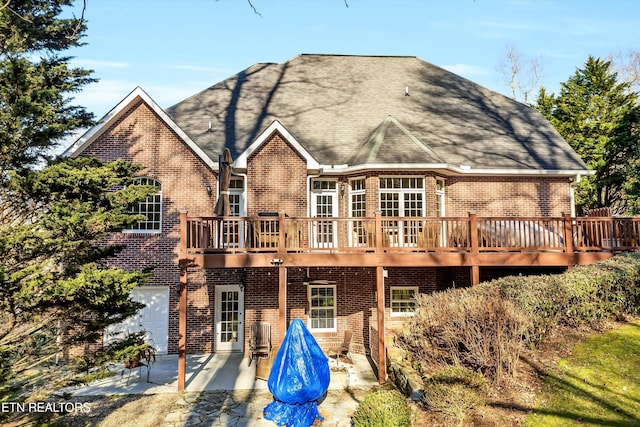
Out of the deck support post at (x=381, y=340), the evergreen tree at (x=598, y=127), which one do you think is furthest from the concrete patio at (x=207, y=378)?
the evergreen tree at (x=598, y=127)

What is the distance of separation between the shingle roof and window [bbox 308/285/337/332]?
473 centimetres

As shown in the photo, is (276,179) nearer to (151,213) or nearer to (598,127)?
(151,213)

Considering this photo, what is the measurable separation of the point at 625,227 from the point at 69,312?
15082 millimetres

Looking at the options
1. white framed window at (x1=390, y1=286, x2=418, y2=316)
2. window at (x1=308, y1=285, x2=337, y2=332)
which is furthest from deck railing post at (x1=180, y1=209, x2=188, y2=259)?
white framed window at (x1=390, y1=286, x2=418, y2=316)

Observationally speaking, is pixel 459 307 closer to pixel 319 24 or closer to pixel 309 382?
pixel 309 382

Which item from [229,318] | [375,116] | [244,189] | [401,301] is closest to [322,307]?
[401,301]

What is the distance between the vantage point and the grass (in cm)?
613

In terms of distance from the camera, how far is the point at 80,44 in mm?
15516

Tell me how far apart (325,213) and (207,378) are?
6.80 meters

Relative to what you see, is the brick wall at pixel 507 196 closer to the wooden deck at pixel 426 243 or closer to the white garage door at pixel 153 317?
the wooden deck at pixel 426 243

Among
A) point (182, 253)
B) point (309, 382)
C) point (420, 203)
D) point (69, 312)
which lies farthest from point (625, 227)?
point (69, 312)

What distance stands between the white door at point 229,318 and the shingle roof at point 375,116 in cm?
513

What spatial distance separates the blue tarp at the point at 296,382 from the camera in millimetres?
7848

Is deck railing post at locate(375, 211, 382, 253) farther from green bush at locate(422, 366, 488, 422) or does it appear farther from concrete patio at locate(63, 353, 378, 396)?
green bush at locate(422, 366, 488, 422)
